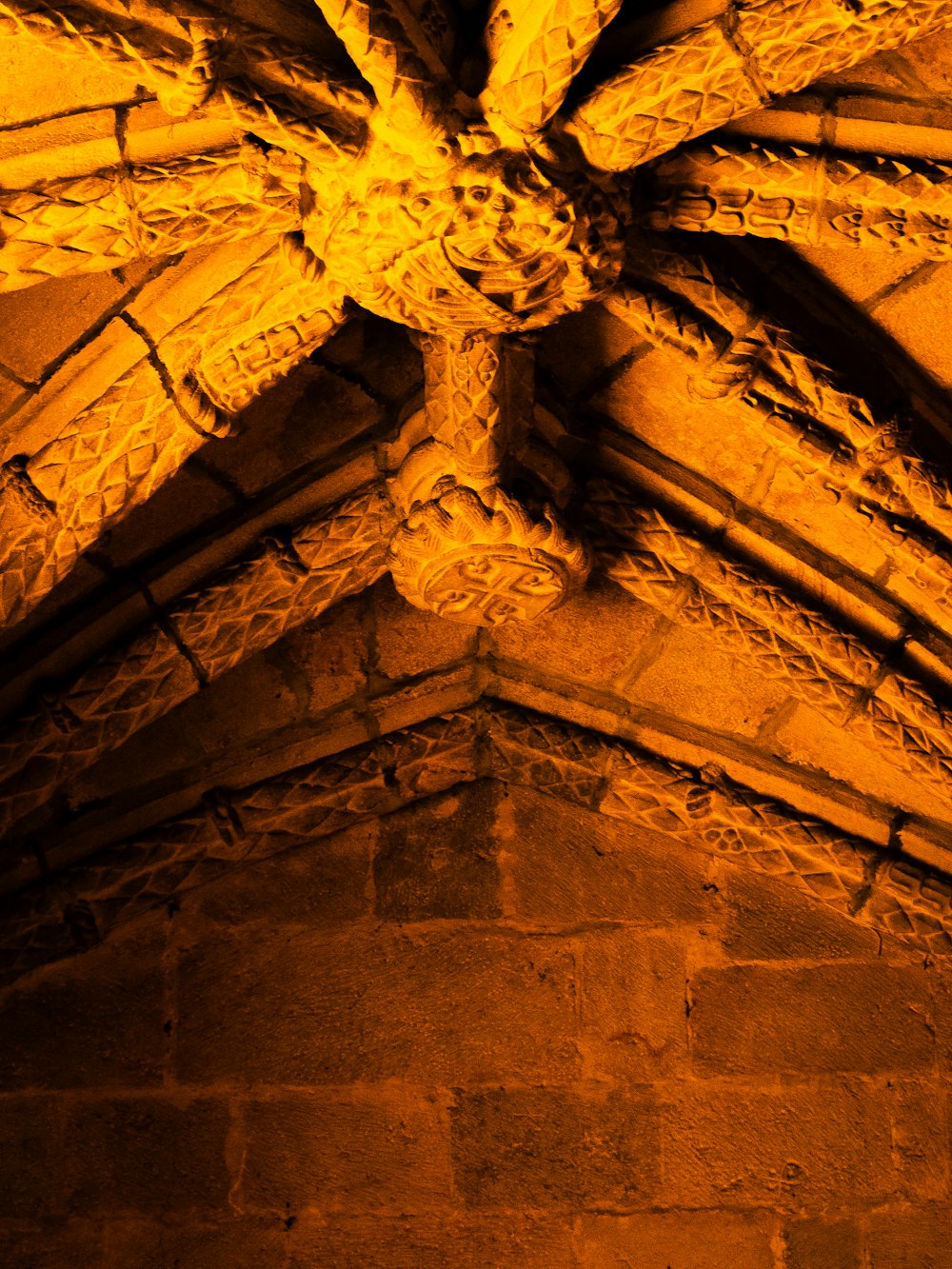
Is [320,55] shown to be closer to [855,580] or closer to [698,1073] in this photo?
[855,580]

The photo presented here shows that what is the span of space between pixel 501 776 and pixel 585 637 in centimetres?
43

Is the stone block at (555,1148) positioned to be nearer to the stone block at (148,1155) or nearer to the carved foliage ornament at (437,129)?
the stone block at (148,1155)

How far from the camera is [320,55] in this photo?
201 cm

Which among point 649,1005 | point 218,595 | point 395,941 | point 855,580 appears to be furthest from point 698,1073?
point 218,595

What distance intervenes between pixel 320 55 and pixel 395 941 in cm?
216

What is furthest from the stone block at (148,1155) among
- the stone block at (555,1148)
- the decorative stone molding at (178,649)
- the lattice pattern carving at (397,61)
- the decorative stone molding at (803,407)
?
the lattice pattern carving at (397,61)

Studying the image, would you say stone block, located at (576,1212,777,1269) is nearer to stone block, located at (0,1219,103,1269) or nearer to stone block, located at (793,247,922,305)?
stone block, located at (0,1219,103,1269)

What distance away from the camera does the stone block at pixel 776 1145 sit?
135 inches

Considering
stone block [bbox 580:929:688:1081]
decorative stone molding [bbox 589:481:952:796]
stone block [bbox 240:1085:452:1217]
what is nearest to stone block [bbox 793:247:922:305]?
decorative stone molding [bbox 589:481:952:796]

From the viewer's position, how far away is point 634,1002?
352cm

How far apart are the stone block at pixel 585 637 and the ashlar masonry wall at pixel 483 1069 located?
0.37 m

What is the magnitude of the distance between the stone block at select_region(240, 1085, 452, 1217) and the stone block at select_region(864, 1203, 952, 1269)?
39.3 inches

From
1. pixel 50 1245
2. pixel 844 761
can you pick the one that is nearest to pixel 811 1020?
pixel 844 761

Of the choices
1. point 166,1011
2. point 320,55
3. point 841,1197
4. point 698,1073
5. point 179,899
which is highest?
point 320,55
